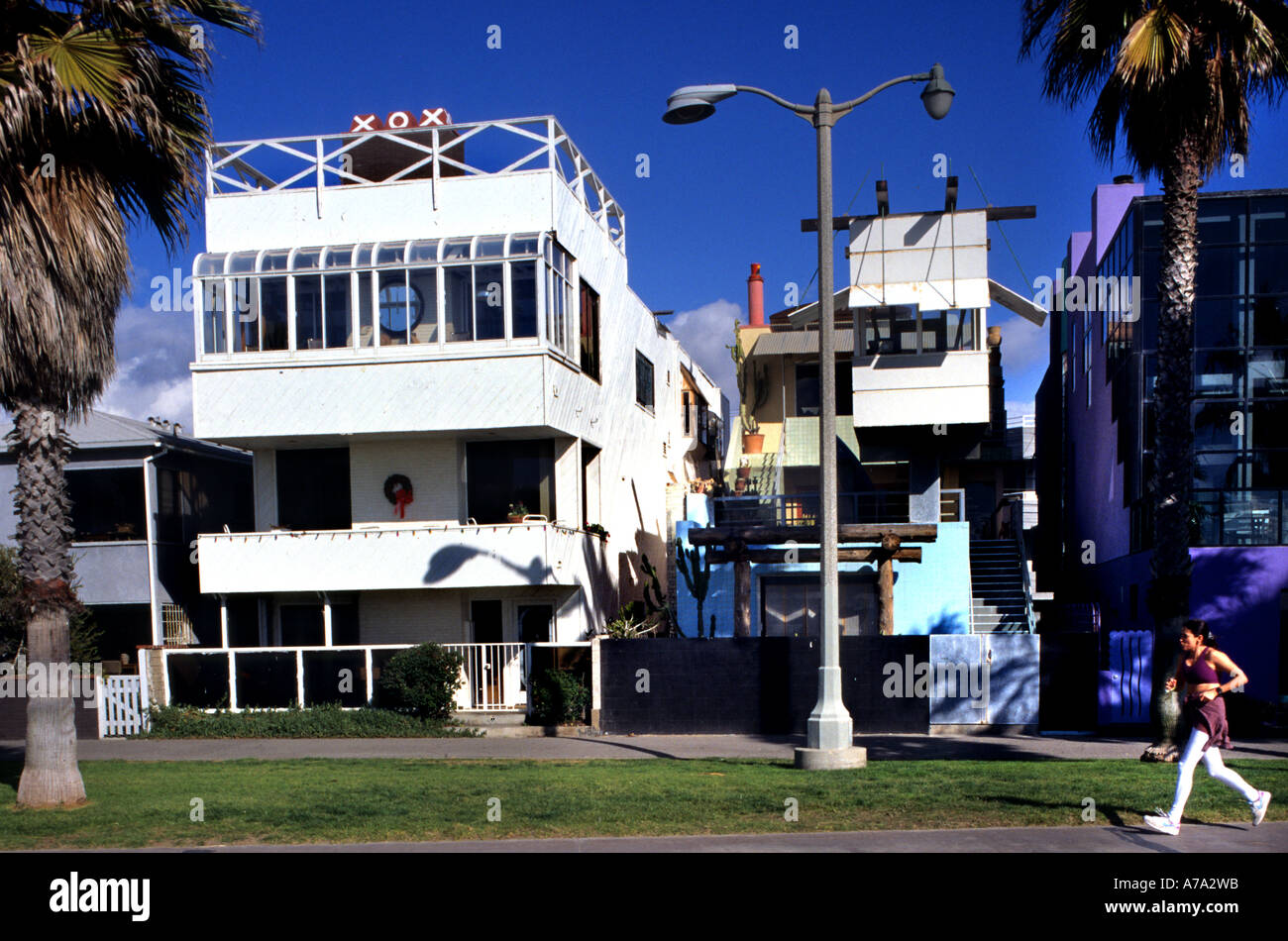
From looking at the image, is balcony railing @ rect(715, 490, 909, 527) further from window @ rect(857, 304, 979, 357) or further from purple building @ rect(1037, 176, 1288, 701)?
purple building @ rect(1037, 176, 1288, 701)

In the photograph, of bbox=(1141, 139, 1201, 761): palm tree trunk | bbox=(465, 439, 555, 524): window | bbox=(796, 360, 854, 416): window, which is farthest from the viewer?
bbox=(796, 360, 854, 416): window

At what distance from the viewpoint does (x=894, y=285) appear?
24281 millimetres

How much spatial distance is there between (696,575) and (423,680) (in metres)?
6.00

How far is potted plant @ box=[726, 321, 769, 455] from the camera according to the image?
3022 centimetres

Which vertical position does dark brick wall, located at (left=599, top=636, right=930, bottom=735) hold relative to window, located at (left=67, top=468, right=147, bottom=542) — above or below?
below

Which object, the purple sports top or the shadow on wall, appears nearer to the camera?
the purple sports top

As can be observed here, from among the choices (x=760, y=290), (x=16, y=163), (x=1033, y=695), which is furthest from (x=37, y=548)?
(x=760, y=290)

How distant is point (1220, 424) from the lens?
21.4 metres

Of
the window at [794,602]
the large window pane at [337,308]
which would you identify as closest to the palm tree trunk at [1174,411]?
the window at [794,602]

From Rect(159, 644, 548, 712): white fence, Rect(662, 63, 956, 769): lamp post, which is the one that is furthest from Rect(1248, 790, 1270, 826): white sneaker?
Rect(159, 644, 548, 712): white fence

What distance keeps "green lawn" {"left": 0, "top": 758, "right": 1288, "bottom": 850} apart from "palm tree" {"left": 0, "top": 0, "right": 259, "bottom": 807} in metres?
1.69

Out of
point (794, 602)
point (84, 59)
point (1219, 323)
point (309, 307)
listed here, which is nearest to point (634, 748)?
point (794, 602)

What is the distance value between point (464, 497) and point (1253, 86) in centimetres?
1448

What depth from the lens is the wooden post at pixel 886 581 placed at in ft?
66.7
